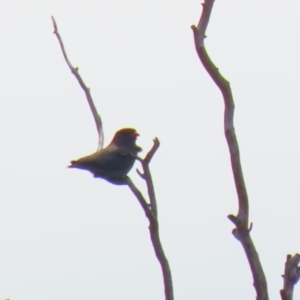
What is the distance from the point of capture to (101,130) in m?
7.31

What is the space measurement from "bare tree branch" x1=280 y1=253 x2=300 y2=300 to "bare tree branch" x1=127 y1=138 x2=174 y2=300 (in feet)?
1.89

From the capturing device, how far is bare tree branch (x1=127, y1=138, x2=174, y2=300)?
467 centimetres

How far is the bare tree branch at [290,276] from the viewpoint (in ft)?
14.4

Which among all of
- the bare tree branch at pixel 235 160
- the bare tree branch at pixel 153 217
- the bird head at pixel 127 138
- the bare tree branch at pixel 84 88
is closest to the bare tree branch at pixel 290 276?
the bare tree branch at pixel 235 160

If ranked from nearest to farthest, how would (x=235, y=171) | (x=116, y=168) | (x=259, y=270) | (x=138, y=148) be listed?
(x=259, y=270) → (x=235, y=171) → (x=116, y=168) → (x=138, y=148)

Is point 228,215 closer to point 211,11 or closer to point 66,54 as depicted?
point 211,11

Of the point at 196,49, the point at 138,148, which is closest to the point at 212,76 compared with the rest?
the point at 196,49

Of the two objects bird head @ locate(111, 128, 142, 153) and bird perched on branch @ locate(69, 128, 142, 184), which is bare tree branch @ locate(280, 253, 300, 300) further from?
bird head @ locate(111, 128, 142, 153)

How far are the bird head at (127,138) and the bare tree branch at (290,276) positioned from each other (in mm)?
6041

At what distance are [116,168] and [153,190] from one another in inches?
130

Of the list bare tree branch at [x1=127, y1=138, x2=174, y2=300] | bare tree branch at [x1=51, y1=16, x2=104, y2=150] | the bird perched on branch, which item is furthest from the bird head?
bare tree branch at [x1=127, y1=138, x2=174, y2=300]

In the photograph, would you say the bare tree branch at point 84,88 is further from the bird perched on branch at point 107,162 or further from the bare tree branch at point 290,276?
the bare tree branch at point 290,276

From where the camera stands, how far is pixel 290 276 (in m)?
4.51

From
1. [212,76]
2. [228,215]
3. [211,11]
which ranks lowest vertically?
[228,215]
